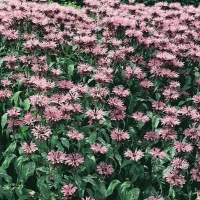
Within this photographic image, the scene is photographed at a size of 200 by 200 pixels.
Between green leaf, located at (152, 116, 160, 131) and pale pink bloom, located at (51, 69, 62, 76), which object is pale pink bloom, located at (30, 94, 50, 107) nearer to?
pale pink bloom, located at (51, 69, 62, 76)

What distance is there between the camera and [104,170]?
3.77 metres

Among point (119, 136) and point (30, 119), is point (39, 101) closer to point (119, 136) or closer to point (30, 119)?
point (30, 119)

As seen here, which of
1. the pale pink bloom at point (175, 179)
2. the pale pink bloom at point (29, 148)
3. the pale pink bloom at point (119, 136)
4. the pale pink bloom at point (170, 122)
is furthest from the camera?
the pale pink bloom at point (170, 122)

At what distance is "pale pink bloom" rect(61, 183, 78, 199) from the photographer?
3.54 m

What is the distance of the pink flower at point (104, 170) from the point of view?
3.76m

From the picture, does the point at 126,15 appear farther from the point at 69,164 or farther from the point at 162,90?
the point at 69,164

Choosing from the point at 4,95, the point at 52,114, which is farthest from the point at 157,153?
the point at 4,95

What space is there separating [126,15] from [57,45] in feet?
3.78

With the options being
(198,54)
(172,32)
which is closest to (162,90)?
(198,54)

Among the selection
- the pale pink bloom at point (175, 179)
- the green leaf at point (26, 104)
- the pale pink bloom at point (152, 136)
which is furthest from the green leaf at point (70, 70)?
the pale pink bloom at point (175, 179)

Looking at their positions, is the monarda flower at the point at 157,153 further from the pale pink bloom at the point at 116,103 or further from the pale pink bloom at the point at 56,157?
the pale pink bloom at the point at 56,157

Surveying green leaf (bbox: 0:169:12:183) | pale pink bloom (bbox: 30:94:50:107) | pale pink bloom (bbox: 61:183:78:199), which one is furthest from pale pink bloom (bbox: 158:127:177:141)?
green leaf (bbox: 0:169:12:183)

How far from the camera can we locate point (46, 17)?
509 centimetres

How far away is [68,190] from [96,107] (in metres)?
0.88
